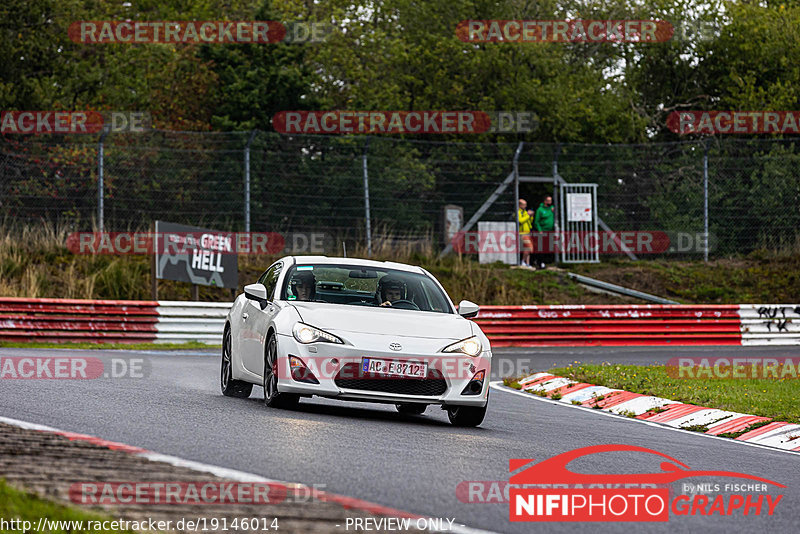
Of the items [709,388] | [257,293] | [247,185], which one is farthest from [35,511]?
[247,185]

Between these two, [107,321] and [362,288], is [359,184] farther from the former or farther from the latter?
[362,288]

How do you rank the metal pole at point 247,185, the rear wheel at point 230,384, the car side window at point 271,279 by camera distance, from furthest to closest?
the metal pole at point 247,185, the rear wheel at point 230,384, the car side window at point 271,279

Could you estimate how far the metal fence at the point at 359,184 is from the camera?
25.4 m

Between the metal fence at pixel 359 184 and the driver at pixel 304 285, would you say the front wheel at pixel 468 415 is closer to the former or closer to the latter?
the driver at pixel 304 285

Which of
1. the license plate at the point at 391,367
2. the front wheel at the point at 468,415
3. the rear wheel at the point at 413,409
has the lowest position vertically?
the rear wheel at the point at 413,409

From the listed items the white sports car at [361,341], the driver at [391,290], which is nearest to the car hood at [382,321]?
the white sports car at [361,341]

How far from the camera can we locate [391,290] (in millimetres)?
11602

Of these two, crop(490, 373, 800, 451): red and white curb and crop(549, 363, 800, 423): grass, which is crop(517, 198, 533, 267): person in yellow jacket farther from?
crop(490, 373, 800, 451): red and white curb

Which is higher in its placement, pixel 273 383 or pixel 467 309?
pixel 467 309

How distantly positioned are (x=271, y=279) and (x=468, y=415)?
2.70 meters

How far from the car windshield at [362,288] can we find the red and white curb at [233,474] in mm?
3629

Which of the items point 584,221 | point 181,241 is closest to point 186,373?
point 181,241

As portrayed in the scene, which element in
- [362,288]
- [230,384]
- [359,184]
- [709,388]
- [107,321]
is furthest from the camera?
[359,184]

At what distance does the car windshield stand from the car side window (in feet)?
0.73
